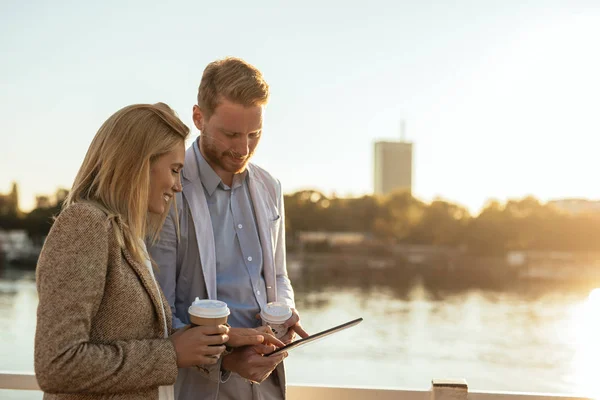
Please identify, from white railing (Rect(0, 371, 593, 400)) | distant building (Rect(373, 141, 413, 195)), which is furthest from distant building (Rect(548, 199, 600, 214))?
white railing (Rect(0, 371, 593, 400))

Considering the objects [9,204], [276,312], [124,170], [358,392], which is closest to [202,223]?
[276,312]

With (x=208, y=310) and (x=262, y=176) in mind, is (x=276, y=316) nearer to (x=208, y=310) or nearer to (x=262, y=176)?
(x=208, y=310)

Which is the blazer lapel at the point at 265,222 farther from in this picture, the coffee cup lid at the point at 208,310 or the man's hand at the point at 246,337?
the coffee cup lid at the point at 208,310

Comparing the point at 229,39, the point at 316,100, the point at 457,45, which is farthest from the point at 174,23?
the point at 457,45

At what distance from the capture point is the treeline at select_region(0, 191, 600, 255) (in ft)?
194

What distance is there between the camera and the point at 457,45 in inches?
2613

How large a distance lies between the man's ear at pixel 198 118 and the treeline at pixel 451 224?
55.8 meters

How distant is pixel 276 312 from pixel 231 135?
0.51 m

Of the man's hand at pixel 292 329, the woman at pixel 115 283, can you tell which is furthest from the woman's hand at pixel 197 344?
the man's hand at pixel 292 329

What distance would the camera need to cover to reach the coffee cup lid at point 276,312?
6.08 ft

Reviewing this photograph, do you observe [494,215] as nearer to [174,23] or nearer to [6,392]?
[174,23]

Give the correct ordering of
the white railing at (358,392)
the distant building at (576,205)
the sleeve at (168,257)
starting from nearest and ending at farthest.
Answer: the sleeve at (168,257)
the white railing at (358,392)
the distant building at (576,205)

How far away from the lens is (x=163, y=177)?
4.84 ft

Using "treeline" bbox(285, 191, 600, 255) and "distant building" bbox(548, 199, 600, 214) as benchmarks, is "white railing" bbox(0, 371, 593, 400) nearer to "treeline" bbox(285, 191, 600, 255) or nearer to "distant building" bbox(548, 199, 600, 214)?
"treeline" bbox(285, 191, 600, 255)
